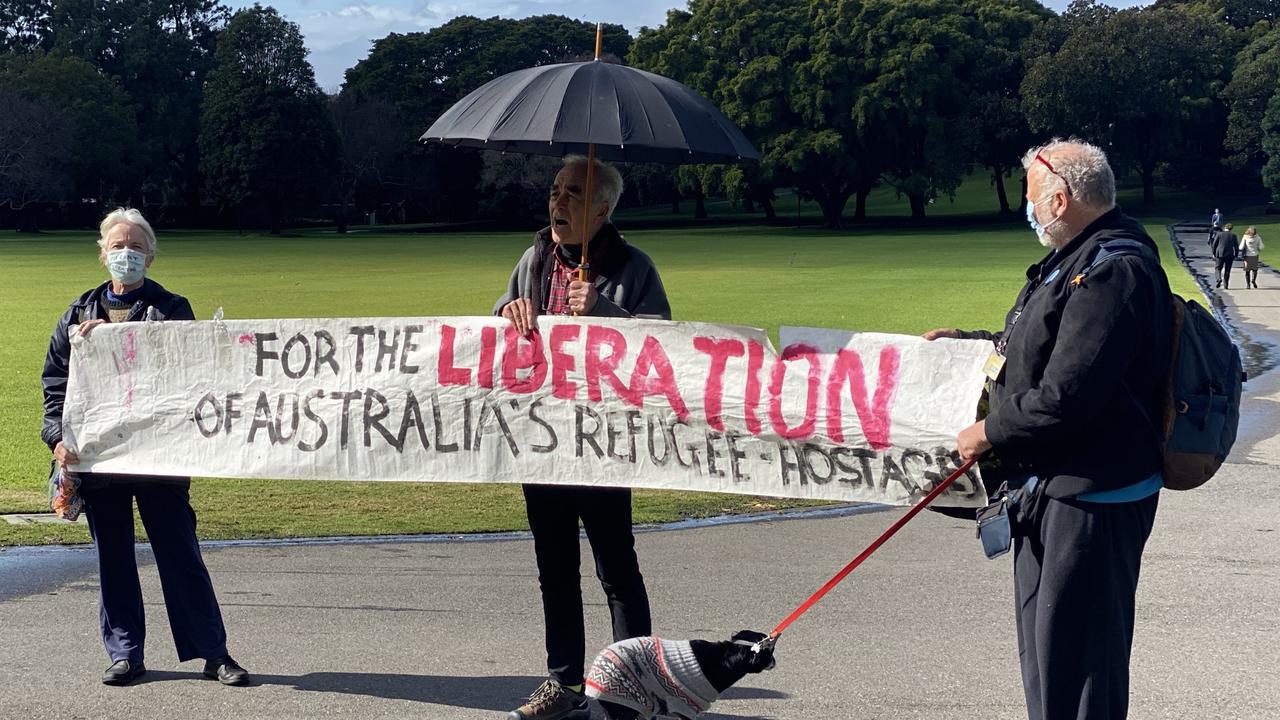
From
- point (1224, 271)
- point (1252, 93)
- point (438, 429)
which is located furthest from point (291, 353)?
point (1252, 93)

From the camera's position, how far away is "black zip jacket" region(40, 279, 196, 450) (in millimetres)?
5746

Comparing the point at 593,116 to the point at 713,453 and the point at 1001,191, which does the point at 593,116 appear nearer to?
the point at 713,453

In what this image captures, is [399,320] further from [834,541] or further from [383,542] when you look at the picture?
[834,541]

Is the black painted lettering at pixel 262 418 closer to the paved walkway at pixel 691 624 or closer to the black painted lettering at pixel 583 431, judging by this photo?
the paved walkway at pixel 691 624

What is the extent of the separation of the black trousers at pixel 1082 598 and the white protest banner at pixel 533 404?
73cm

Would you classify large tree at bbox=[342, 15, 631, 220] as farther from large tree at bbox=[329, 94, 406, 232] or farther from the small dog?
the small dog

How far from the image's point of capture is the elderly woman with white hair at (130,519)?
550 centimetres

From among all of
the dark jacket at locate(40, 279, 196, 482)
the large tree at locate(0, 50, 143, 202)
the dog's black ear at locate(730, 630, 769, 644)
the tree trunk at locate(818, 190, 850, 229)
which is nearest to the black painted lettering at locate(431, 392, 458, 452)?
the dark jacket at locate(40, 279, 196, 482)

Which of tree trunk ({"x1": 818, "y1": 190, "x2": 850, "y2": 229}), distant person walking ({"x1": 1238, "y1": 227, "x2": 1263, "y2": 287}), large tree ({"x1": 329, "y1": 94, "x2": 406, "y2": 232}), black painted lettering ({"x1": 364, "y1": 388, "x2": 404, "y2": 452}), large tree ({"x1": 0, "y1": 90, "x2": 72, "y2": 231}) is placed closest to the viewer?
black painted lettering ({"x1": 364, "y1": 388, "x2": 404, "y2": 452})

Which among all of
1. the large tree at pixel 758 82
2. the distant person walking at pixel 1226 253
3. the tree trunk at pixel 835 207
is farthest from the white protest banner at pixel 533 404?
the tree trunk at pixel 835 207

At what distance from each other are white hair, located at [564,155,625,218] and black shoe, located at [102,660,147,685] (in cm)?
250

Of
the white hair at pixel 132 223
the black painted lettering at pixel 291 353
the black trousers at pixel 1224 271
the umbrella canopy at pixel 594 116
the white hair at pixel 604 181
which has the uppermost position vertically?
the umbrella canopy at pixel 594 116

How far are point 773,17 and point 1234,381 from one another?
82.2 m

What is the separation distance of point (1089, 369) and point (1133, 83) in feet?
278
